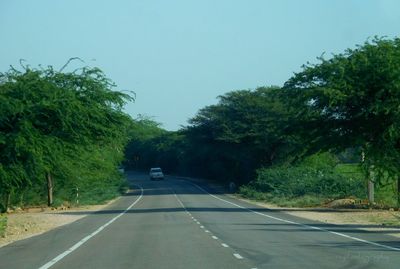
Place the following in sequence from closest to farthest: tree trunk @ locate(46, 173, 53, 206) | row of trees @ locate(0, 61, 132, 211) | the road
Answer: the road → row of trees @ locate(0, 61, 132, 211) → tree trunk @ locate(46, 173, 53, 206)

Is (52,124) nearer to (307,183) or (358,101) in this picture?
(358,101)

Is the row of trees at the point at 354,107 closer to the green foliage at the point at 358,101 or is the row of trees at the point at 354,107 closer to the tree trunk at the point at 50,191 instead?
the green foliage at the point at 358,101

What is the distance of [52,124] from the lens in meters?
37.5

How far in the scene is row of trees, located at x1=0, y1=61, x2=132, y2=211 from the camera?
34.8 meters

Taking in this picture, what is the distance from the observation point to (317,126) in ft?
136

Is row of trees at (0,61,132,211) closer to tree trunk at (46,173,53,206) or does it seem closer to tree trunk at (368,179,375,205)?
tree trunk at (46,173,53,206)

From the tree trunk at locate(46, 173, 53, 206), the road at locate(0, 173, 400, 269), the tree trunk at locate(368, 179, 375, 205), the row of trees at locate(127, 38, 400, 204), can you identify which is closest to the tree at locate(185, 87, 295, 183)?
the tree trunk at locate(368, 179, 375, 205)

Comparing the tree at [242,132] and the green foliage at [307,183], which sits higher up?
the tree at [242,132]

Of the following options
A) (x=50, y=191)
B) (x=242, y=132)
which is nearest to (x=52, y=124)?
(x=50, y=191)

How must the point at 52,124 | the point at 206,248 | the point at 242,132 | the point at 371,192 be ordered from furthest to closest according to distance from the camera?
the point at 242,132 < the point at 371,192 < the point at 52,124 < the point at 206,248

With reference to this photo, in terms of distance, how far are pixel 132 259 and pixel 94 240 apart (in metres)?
6.45

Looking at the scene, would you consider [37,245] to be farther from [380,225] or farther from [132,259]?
[380,225]

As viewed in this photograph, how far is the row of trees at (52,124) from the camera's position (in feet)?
114

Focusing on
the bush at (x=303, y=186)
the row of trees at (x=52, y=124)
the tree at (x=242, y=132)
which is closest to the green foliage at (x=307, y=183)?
the bush at (x=303, y=186)
